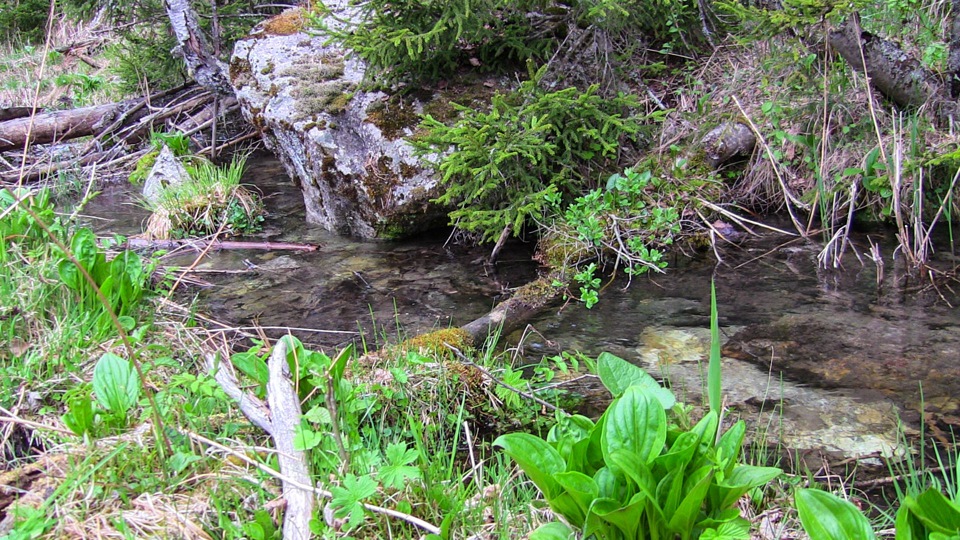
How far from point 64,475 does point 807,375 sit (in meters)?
3.02

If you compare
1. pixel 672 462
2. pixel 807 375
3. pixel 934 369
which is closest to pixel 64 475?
pixel 672 462

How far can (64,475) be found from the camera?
222cm

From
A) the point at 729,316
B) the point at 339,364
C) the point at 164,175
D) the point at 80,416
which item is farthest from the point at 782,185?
the point at 164,175

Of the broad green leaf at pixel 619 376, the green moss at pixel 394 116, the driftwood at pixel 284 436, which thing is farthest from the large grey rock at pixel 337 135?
the broad green leaf at pixel 619 376

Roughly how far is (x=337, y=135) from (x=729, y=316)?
3353 millimetres

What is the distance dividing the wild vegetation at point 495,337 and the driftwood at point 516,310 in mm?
256

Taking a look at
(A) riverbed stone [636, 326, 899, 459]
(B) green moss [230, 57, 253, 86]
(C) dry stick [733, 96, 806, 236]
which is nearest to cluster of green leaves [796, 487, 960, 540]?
(A) riverbed stone [636, 326, 899, 459]

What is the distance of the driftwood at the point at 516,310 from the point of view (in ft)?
12.4

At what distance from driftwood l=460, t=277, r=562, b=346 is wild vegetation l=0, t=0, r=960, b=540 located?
0.26 m

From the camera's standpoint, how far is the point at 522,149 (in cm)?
463

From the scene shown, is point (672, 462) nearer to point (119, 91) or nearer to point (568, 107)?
point (568, 107)

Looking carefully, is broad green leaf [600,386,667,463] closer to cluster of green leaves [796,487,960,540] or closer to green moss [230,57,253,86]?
cluster of green leaves [796,487,960,540]

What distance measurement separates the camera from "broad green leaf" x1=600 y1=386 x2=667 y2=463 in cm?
187

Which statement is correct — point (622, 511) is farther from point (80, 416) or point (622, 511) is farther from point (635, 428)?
point (80, 416)
